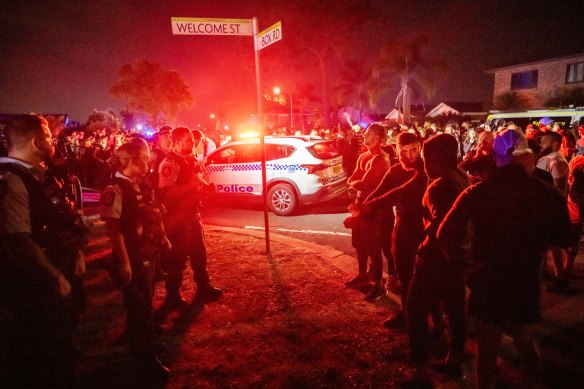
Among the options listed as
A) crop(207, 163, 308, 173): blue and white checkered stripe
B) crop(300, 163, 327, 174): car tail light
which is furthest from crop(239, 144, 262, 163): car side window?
crop(300, 163, 327, 174): car tail light

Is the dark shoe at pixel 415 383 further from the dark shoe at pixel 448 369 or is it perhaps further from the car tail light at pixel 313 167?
the car tail light at pixel 313 167

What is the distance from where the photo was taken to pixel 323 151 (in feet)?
31.4

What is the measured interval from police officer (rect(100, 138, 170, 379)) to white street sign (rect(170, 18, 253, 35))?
2.50m

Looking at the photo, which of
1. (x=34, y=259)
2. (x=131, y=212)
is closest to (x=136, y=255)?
(x=131, y=212)

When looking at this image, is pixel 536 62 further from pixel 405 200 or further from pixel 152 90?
pixel 152 90

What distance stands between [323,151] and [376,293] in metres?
5.39

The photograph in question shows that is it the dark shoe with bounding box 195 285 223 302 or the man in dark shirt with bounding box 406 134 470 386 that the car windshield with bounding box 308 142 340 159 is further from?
the man in dark shirt with bounding box 406 134 470 386

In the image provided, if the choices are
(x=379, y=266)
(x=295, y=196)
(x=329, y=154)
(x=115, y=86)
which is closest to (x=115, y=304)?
(x=379, y=266)

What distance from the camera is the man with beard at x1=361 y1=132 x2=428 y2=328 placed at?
351cm

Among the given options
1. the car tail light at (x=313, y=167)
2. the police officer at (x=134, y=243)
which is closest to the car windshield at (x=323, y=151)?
the car tail light at (x=313, y=167)

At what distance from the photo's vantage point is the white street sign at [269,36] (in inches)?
201

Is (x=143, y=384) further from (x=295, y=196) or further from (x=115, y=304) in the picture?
(x=295, y=196)

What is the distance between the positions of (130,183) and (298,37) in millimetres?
33866

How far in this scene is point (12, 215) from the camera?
8.01 ft
